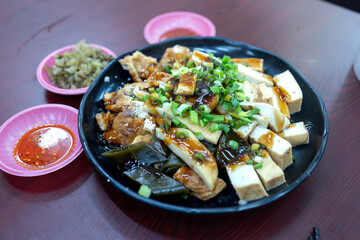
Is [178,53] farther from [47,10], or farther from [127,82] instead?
[47,10]

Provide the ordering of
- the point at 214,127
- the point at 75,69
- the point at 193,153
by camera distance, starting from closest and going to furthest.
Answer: the point at 193,153 < the point at 214,127 < the point at 75,69

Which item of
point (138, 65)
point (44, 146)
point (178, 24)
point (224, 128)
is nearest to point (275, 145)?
point (224, 128)

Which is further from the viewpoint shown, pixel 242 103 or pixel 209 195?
pixel 242 103

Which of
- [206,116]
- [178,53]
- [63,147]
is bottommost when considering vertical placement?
[63,147]

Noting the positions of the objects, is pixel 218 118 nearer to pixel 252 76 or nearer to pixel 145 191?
pixel 252 76

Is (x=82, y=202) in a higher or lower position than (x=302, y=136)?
lower

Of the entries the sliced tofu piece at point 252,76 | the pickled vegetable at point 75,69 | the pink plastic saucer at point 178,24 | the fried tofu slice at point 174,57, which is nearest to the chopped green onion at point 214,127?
the sliced tofu piece at point 252,76

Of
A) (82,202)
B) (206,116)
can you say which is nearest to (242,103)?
(206,116)
